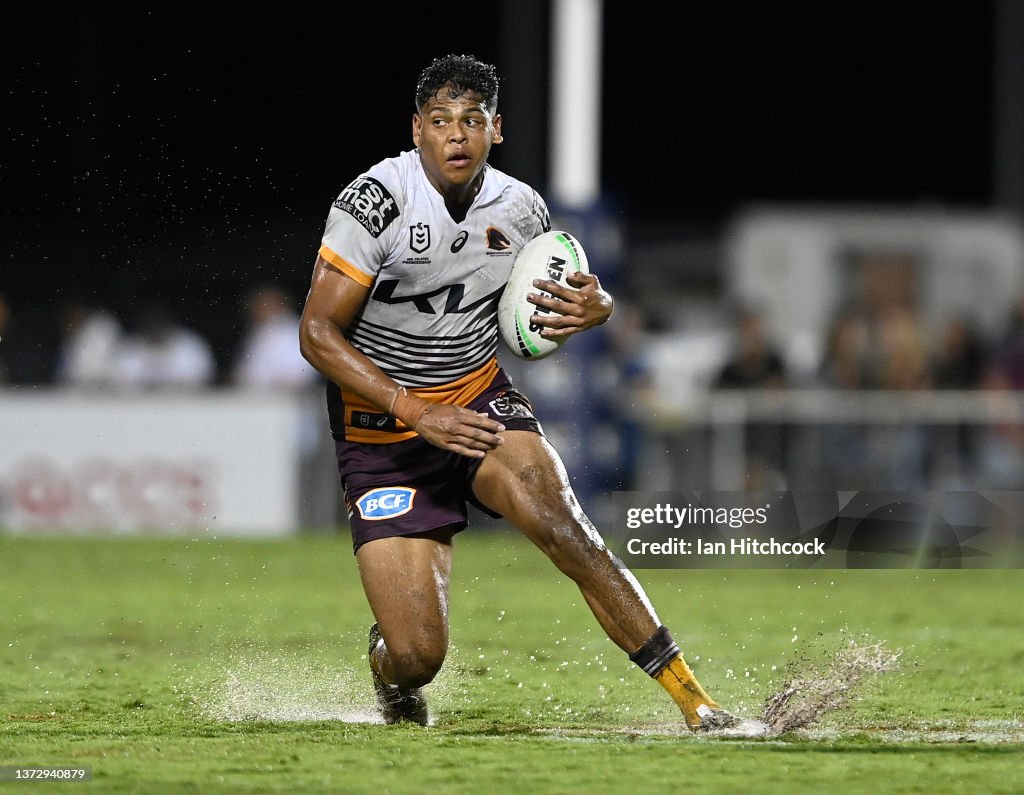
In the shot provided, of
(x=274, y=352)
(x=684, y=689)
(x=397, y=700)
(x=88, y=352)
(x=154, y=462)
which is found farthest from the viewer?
(x=88, y=352)

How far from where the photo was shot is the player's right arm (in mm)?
6328

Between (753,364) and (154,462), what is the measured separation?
5310 millimetres

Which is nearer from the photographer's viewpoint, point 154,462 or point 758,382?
point 154,462

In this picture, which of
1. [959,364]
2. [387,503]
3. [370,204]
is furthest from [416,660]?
[959,364]

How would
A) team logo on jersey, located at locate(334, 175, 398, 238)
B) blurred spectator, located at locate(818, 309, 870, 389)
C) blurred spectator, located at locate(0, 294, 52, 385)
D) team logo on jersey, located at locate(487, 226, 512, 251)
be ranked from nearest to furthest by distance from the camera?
team logo on jersey, located at locate(334, 175, 398, 238) < team logo on jersey, located at locate(487, 226, 512, 251) < blurred spectator, located at locate(818, 309, 870, 389) < blurred spectator, located at locate(0, 294, 52, 385)

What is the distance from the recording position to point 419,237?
6.59 m

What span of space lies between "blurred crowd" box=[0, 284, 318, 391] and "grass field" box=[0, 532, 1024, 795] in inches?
120

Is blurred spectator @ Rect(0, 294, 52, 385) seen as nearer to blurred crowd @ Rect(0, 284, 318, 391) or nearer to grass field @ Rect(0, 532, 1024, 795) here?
blurred crowd @ Rect(0, 284, 318, 391)

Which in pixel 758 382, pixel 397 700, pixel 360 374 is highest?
pixel 360 374

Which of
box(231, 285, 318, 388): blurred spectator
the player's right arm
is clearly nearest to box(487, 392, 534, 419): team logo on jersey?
the player's right arm

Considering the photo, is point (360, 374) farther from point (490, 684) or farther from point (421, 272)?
point (490, 684)

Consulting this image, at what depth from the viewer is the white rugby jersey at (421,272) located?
6492 millimetres

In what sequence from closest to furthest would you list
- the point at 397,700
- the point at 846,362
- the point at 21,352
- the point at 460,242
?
1. the point at 460,242
2. the point at 397,700
3. the point at 846,362
4. the point at 21,352

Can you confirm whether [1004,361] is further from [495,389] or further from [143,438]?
[495,389]
